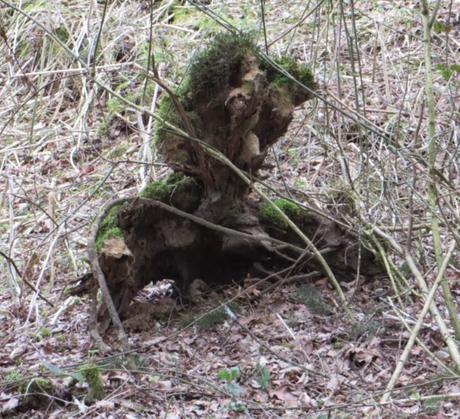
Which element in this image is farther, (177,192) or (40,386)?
(177,192)

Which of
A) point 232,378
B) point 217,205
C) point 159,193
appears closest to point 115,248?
point 159,193

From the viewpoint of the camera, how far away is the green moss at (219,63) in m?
4.39

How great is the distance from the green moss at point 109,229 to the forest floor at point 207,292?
222 mm

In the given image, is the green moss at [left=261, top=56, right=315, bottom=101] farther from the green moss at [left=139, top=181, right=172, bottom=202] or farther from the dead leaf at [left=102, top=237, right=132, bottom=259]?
the dead leaf at [left=102, top=237, right=132, bottom=259]

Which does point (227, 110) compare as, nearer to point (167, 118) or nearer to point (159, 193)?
point (167, 118)

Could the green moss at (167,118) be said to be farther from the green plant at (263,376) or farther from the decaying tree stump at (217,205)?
the green plant at (263,376)

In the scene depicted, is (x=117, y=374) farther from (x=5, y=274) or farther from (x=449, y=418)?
(x=5, y=274)

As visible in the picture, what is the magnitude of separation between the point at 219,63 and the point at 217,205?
33.7 inches

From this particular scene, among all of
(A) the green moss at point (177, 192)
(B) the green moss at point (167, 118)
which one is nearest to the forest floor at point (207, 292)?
(B) the green moss at point (167, 118)

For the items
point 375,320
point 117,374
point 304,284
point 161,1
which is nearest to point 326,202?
point 304,284

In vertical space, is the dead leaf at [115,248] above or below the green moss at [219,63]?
below

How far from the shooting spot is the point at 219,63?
4.39 meters

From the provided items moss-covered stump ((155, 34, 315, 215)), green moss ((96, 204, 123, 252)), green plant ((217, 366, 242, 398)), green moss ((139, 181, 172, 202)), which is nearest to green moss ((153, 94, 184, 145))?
moss-covered stump ((155, 34, 315, 215))

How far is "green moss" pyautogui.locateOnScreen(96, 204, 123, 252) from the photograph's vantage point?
440 cm
